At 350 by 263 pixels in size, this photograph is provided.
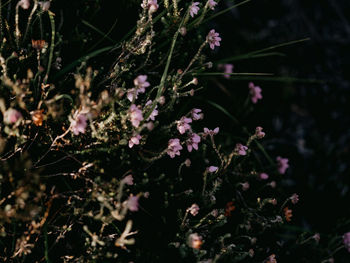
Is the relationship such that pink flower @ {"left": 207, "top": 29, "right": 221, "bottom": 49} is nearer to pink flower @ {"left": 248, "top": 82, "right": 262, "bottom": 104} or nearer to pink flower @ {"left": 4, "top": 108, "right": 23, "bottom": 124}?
pink flower @ {"left": 248, "top": 82, "right": 262, "bottom": 104}

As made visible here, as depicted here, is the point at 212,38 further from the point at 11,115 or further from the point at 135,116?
the point at 11,115

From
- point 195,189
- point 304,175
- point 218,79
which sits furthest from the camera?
point 304,175

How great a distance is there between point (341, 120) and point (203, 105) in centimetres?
132

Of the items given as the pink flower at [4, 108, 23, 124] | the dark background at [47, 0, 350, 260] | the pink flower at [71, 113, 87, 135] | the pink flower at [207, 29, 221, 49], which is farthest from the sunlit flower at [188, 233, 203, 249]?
the dark background at [47, 0, 350, 260]

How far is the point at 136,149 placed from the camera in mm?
1686

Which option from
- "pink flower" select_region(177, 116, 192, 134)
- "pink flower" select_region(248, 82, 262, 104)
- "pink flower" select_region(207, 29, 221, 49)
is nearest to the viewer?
"pink flower" select_region(177, 116, 192, 134)

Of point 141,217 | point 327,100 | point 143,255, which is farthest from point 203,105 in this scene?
point 327,100

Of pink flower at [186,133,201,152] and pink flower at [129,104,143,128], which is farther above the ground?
pink flower at [129,104,143,128]

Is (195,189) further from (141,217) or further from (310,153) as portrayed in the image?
(310,153)

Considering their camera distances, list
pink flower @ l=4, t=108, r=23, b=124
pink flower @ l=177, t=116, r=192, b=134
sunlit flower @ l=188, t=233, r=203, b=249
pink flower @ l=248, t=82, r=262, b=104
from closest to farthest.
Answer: pink flower @ l=4, t=108, r=23, b=124 → sunlit flower @ l=188, t=233, r=203, b=249 → pink flower @ l=177, t=116, r=192, b=134 → pink flower @ l=248, t=82, r=262, b=104

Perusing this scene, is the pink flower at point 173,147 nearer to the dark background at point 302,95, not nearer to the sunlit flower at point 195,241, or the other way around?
the sunlit flower at point 195,241

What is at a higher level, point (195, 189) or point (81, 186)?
point (81, 186)

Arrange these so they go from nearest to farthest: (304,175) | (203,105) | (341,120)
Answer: (203,105)
(304,175)
(341,120)

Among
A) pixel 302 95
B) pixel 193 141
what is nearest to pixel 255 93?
pixel 302 95
